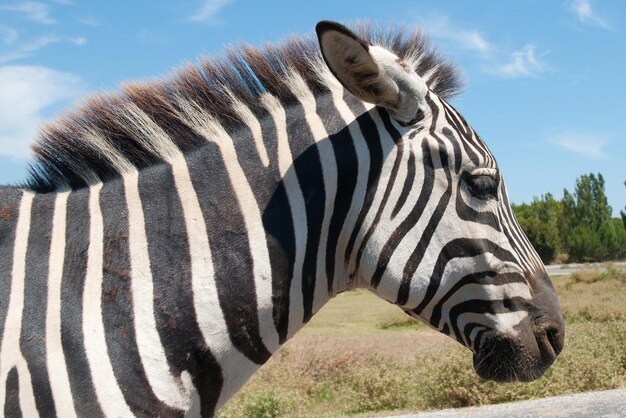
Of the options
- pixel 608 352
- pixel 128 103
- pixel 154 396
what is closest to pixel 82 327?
pixel 154 396

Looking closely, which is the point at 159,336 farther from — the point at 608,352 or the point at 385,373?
the point at 608,352

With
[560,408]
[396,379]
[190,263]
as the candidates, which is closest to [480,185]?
[190,263]

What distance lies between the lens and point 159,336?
260 centimetres

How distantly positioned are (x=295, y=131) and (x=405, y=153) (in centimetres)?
54

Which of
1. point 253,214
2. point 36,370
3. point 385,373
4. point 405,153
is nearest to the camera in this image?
point 36,370

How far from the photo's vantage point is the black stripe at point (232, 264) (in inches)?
107

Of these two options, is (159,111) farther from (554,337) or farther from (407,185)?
(554,337)

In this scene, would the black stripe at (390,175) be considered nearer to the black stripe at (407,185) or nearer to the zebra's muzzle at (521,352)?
the black stripe at (407,185)

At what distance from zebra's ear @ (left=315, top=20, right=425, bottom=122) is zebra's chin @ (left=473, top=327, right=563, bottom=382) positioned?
45.7 inches

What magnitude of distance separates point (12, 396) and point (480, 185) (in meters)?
2.22

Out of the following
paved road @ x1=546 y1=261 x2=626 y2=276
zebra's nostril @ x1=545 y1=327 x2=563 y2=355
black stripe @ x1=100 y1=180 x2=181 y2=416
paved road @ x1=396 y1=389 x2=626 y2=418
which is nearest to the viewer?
black stripe @ x1=100 y1=180 x2=181 y2=416

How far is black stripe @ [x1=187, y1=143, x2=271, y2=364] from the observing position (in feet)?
8.96

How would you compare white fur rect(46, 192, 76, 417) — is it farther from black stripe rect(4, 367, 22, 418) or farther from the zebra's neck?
black stripe rect(4, 367, 22, 418)

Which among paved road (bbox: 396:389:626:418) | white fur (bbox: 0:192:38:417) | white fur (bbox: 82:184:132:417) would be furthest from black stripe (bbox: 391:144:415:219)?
paved road (bbox: 396:389:626:418)
